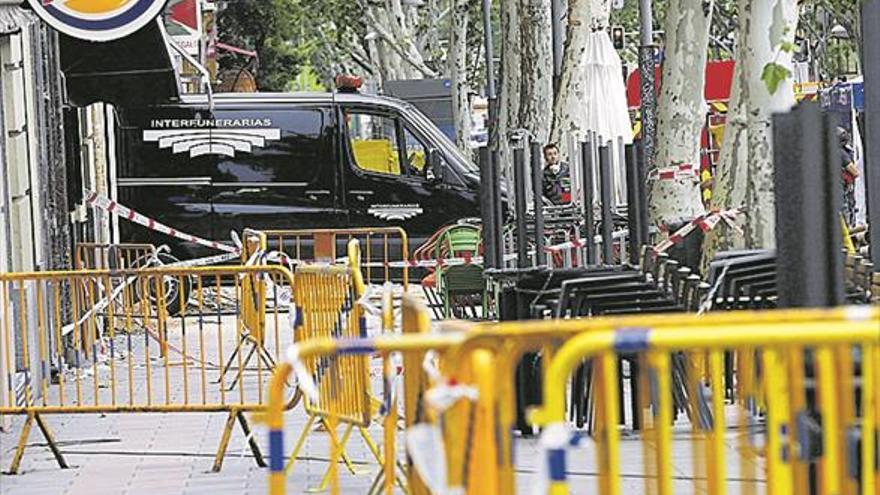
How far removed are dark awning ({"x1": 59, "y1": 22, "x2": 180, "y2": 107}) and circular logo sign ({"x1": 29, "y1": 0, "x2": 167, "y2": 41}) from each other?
6523 millimetres

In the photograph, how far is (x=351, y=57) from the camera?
68688 mm

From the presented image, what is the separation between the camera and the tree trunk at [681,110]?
19.5 meters

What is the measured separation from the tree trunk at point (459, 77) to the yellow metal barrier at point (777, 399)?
38517 mm

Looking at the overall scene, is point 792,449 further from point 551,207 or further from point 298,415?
point 551,207

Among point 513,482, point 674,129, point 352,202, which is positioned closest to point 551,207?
point 674,129

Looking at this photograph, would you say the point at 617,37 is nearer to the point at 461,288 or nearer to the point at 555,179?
the point at 555,179

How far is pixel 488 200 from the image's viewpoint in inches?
511

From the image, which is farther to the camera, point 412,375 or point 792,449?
point 412,375

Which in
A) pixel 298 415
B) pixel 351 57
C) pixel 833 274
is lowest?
pixel 298 415

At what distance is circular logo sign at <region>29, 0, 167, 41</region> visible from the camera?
452 inches

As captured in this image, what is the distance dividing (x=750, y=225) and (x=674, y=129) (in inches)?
247

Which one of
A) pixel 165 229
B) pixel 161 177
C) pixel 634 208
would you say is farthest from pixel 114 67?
pixel 634 208

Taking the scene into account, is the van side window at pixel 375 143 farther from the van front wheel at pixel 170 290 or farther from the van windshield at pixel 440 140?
the van front wheel at pixel 170 290

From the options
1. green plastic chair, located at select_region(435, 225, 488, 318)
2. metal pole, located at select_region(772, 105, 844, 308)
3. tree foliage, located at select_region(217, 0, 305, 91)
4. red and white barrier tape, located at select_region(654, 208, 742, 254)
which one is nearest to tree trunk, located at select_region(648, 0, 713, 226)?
green plastic chair, located at select_region(435, 225, 488, 318)
